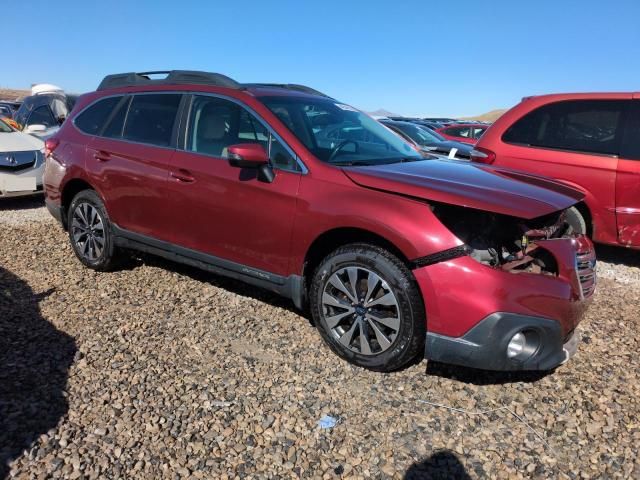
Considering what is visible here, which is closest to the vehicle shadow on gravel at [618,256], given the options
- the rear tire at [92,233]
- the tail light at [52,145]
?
the rear tire at [92,233]

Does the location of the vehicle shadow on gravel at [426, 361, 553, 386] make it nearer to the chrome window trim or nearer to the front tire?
the front tire

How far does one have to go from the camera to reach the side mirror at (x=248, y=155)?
3365 mm

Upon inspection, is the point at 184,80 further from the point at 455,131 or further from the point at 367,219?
the point at 455,131

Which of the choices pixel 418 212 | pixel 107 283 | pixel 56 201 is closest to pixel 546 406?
pixel 418 212

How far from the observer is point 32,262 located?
5312 millimetres

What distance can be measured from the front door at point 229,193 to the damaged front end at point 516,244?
1.11m

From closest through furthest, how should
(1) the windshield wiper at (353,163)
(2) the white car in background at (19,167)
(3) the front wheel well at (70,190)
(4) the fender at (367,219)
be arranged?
1. (4) the fender at (367,219)
2. (1) the windshield wiper at (353,163)
3. (3) the front wheel well at (70,190)
4. (2) the white car in background at (19,167)

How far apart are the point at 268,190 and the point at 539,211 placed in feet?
5.66

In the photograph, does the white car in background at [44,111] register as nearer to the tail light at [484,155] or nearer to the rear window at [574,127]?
the tail light at [484,155]

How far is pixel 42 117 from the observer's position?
12.4 m

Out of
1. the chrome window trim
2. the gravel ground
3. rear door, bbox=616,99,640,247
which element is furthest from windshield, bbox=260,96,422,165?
rear door, bbox=616,99,640,247

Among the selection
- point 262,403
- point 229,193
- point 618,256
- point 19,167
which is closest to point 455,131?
point 618,256

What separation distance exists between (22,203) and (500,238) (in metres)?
8.28

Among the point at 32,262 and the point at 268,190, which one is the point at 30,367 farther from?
the point at 32,262
